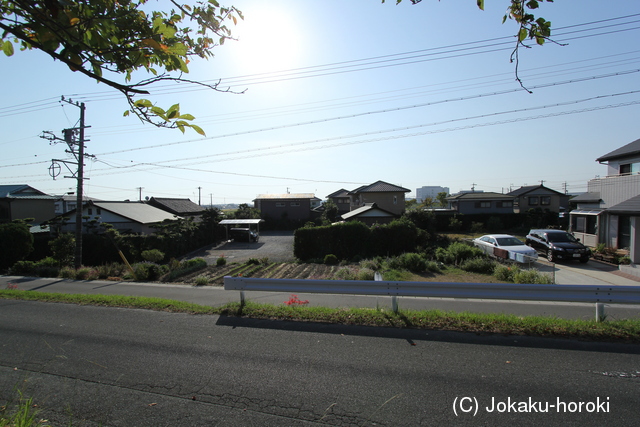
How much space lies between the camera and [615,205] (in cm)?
1842

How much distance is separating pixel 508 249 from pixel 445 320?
14.1 metres

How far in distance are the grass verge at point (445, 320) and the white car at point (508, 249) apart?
38.1 feet

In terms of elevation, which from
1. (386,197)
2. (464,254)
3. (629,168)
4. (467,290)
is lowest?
(464,254)

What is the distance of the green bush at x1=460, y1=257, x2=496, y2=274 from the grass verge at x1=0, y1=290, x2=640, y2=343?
993cm

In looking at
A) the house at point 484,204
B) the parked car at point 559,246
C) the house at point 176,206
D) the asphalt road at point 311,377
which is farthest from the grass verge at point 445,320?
the house at point 484,204

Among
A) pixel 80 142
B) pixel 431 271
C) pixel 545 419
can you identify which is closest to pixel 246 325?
pixel 545 419

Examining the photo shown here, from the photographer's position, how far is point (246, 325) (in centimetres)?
602

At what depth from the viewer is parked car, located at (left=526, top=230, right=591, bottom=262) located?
17.5 m

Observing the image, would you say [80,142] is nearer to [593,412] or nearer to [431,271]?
[431,271]

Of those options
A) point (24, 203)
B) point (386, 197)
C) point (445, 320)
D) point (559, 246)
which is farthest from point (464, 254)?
point (24, 203)

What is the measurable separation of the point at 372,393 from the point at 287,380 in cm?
100

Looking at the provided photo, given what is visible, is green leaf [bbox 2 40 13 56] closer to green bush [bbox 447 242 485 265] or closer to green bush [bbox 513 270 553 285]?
green bush [bbox 513 270 553 285]

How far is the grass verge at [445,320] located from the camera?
5.22 metres

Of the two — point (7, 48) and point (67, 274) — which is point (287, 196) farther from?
point (7, 48)
